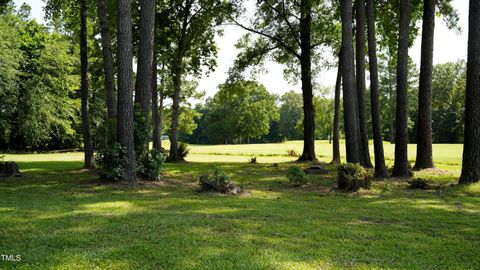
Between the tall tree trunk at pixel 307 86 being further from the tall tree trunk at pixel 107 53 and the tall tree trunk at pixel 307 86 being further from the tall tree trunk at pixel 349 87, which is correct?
the tall tree trunk at pixel 107 53

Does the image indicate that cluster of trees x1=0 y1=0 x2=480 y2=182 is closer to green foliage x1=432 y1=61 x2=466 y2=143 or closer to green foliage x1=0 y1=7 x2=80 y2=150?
green foliage x1=0 y1=7 x2=80 y2=150

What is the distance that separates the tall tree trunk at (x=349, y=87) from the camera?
14047 mm

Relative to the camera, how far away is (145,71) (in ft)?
44.6

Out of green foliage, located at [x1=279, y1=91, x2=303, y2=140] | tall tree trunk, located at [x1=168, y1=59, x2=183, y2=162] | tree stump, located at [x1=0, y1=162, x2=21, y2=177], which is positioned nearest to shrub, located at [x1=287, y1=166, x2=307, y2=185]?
tree stump, located at [x1=0, y1=162, x2=21, y2=177]

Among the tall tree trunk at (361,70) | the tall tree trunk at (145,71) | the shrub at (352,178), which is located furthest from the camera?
the tall tree trunk at (361,70)

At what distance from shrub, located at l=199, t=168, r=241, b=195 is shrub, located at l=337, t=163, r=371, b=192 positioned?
126 inches

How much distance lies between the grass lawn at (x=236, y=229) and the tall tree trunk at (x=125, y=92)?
118 centimetres

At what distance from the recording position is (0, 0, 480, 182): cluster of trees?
12719mm

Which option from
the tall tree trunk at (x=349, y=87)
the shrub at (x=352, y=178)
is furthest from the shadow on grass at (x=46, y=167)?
the shrub at (x=352, y=178)

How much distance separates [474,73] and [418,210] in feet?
19.3

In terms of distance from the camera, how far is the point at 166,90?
32438 millimetres

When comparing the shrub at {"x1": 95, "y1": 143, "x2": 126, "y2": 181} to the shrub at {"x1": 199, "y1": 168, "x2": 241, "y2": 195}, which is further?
the shrub at {"x1": 95, "y1": 143, "x2": 126, "y2": 181}

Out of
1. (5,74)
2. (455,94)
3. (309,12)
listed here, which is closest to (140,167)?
(5,74)

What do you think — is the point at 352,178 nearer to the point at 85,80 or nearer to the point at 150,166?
the point at 150,166
